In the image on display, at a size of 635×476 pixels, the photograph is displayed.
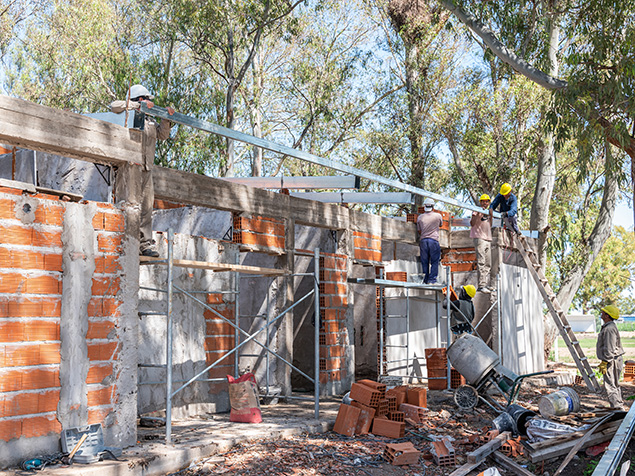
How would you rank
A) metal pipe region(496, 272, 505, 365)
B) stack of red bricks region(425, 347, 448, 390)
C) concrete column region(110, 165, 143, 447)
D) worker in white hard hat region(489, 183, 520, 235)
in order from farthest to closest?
1. worker in white hard hat region(489, 183, 520, 235)
2. metal pipe region(496, 272, 505, 365)
3. stack of red bricks region(425, 347, 448, 390)
4. concrete column region(110, 165, 143, 447)

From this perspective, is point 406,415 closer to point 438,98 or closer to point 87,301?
point 87,301

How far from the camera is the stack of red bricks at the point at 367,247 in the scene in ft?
40.8

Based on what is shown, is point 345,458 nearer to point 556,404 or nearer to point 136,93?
point 556,404

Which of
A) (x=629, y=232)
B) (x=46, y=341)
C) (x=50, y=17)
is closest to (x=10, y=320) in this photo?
(x=46, y=341)

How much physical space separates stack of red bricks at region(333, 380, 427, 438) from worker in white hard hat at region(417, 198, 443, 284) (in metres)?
3.94

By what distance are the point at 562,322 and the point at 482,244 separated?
229cm

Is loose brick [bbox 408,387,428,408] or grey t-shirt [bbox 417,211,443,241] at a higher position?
grey t-shirt [bbox 417,211,443,241]

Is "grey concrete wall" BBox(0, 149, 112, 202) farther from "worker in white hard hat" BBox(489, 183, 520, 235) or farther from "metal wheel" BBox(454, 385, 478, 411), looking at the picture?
"worker in white hard hat" BBox(489, 183, 520, 235)

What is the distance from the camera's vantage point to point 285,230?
35.6 feet

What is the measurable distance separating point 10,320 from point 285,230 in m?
5.38

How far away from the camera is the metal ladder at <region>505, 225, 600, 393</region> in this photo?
12.4 meters

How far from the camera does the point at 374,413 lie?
858 centimetres

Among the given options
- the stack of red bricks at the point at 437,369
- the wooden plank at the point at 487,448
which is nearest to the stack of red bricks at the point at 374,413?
the wooden plank at the point at 487,448

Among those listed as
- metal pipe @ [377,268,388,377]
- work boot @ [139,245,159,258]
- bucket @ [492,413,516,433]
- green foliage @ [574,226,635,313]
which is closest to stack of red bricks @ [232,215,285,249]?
work boot @ [139,245,159,258]
